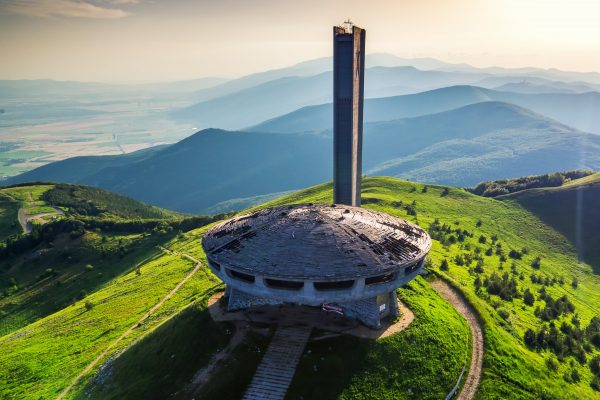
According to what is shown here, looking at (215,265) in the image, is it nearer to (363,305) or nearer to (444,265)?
(363,305)

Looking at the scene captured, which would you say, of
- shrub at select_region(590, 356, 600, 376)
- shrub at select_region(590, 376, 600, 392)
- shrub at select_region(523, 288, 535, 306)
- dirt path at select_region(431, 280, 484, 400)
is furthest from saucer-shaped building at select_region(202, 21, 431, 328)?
shrub at select_region(523, 288, 535, 306)

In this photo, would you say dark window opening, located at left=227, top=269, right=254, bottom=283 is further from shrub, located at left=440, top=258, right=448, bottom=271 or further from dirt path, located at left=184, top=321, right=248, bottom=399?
shrub, located at left=440, top=258, right=448, bottom=271

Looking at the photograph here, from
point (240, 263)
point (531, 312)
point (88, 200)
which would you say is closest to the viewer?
point (240, 263)

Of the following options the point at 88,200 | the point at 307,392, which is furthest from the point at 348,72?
the point at 88,200

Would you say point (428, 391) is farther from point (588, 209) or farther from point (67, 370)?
point (588, 209)

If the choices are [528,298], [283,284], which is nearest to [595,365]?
[528,298]

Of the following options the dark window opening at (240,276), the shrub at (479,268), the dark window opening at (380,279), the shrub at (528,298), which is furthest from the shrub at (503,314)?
the dark window opening at (240,276)
